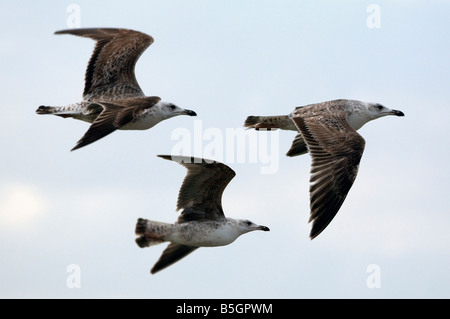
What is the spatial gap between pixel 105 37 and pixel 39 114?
2.17 metres

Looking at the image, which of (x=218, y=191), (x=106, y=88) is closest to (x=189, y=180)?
(x=218, y=191)

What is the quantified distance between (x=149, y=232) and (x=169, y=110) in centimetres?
277

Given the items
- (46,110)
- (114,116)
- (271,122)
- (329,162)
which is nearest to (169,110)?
(114,116)

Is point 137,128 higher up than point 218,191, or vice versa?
point 137,128

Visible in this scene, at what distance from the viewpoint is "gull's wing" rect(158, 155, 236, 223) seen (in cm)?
1720

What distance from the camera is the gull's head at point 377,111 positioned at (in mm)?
19922

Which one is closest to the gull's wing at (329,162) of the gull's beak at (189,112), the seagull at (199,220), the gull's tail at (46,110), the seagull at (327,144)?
the seagull at (327,144)

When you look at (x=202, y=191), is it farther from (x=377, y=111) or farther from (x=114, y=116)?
(x=377, y=111)

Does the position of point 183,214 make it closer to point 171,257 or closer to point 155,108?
point 171,257

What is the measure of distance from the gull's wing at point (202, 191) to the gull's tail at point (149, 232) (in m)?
0.54

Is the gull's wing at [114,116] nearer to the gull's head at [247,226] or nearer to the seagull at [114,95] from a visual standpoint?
the seagull at [114,95]

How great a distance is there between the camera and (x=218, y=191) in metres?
17.5

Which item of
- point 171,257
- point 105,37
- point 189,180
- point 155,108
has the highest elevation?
point 105,37

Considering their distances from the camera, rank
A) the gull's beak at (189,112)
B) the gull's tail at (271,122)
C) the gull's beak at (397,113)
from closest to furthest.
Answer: the gull's beak at (189,112), the gull's tail at (271,122), the gull's beak at (397,113)
